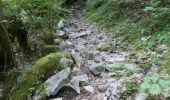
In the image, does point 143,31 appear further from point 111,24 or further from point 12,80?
point 12,80

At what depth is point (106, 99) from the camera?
430 cm

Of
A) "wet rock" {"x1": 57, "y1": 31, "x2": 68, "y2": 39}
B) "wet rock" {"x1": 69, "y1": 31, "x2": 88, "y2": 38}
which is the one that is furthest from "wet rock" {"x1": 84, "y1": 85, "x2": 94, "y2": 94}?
"wet rock" {"x1": 57, "y1": 31, "x2": 68, "y2": 39}

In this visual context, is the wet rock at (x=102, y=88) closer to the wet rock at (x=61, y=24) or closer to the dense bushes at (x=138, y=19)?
the dense bushes at (x=138, y=19)

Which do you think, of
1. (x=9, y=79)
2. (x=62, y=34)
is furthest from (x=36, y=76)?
(x=62, y=34)

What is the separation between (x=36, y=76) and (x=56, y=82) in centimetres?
54

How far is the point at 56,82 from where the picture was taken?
4734 mm

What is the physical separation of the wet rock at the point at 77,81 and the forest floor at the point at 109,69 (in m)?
0.08

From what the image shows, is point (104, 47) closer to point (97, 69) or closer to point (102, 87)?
point (97, 69)

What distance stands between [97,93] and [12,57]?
9.40 ft

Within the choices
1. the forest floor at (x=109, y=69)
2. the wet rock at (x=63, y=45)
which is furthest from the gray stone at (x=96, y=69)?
the wet rock at (x=63, y=45)

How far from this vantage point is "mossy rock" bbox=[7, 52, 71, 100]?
16.3 ft

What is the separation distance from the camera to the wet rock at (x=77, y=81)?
469 cm

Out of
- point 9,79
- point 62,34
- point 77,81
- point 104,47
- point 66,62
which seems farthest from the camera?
point 62,34

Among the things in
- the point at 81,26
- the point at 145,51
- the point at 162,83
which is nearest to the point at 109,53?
the point at 145,51
